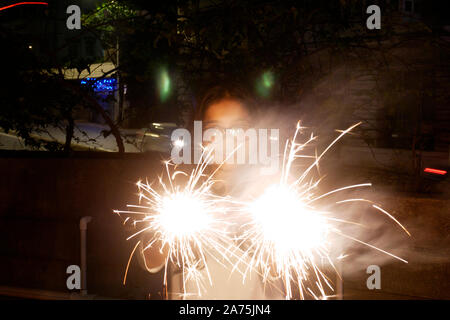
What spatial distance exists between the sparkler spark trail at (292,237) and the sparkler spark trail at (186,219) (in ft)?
1.26

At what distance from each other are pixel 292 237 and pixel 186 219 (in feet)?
4.06

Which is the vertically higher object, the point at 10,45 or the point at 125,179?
the point at 10,45

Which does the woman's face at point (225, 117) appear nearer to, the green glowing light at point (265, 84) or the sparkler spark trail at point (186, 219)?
the sparkler spark trail at point (186, 219)

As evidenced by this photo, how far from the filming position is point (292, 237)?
4.63 m

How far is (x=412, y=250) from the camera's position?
4.77 meters

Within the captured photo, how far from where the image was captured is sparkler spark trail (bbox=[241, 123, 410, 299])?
4414mm

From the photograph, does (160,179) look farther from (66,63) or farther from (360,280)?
(66,63)

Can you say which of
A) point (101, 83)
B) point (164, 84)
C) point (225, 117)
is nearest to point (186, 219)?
point (225, 117)

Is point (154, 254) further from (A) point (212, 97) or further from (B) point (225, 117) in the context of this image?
(A) point (212, 97)

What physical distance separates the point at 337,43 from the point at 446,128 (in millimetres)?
13477

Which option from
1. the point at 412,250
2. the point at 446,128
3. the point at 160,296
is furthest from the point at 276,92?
the point at 446,128

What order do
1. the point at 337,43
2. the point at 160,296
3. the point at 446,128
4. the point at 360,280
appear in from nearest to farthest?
the point at 160,296, the point at 360,280, the point at 337,43, the point at 446,128

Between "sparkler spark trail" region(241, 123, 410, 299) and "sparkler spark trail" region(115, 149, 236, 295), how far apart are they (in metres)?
0.38

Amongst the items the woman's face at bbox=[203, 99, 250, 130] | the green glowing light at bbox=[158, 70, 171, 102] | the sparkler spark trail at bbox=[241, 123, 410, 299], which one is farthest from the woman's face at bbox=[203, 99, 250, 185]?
the green glowing light at bbox=[158, 70, 171, 102]
